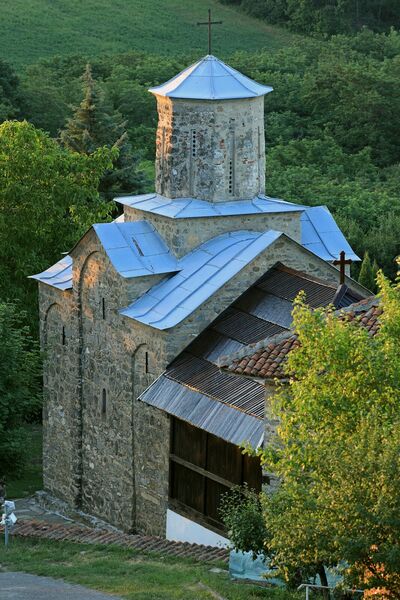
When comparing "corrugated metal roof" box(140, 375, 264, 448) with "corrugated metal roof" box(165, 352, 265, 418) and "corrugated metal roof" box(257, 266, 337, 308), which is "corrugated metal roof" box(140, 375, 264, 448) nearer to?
"corrugated metal roof" box(165, 352, 265, 418)

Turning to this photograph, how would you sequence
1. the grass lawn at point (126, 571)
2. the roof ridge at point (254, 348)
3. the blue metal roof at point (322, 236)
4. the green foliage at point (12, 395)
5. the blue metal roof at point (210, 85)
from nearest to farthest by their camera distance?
1. the grass lawn at point (126, 571)
2. the roof ridge at point (254, 348)
3. the green foliage at point (12, 395)
4. the blue metal roof at point (210, 85)
5. the blue metal roof at point (322, 236)

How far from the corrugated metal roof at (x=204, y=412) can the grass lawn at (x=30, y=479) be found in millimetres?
4190

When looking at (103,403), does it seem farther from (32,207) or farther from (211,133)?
(32,207)

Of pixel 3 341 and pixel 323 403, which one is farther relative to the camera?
pixel 3 341

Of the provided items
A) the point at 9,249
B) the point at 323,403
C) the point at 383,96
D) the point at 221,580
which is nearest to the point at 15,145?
the point at 9,249

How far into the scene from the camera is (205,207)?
26766 mm

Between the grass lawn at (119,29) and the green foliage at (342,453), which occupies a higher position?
the green foliage at (342,453)

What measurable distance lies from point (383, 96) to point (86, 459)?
35.8 m

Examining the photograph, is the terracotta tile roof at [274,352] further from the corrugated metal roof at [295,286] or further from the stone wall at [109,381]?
the stone wall at [109,381]

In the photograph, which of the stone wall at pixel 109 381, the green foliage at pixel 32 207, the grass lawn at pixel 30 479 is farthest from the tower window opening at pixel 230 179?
the green foliage at pixel 32 207

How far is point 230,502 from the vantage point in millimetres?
22734

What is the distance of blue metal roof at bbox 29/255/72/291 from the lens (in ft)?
92.4

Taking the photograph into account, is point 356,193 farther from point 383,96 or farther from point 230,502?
point 230,502

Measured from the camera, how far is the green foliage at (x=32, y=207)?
32719mm
